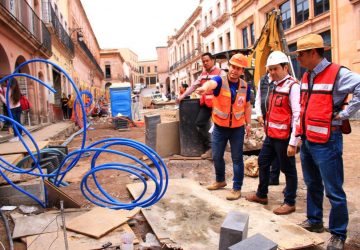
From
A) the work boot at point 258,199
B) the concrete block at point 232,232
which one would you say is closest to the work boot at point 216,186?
the work boot at point 258,199

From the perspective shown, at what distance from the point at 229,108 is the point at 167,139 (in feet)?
9.00

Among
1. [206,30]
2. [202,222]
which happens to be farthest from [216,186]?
[206,30]

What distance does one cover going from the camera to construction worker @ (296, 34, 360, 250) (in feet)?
10.2

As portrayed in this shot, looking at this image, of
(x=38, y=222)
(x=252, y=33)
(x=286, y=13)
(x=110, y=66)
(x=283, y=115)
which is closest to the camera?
(x=38, y=222)

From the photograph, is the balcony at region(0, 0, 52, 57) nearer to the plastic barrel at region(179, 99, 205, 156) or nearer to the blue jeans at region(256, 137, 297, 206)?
the plastic barrel at region(179, 99, 205, 156)

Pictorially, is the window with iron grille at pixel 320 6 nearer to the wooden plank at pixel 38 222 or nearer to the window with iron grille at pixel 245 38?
the window with iron grille at pixel 245 38

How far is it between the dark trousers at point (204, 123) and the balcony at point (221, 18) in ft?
85.0

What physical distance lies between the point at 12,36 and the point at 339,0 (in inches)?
514

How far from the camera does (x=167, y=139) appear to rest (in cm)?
723

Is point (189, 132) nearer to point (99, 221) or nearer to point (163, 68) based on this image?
point (99, 221)

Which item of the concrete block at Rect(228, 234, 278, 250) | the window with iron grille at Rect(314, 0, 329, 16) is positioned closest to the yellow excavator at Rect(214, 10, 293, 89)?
the concrete block at Rect(228, 234, 278, 250)

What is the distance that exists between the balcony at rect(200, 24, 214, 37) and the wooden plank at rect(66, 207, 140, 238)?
111 ft

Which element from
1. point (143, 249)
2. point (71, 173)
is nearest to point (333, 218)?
point (143, 249)

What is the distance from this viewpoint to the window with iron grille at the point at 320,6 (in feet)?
59.4
